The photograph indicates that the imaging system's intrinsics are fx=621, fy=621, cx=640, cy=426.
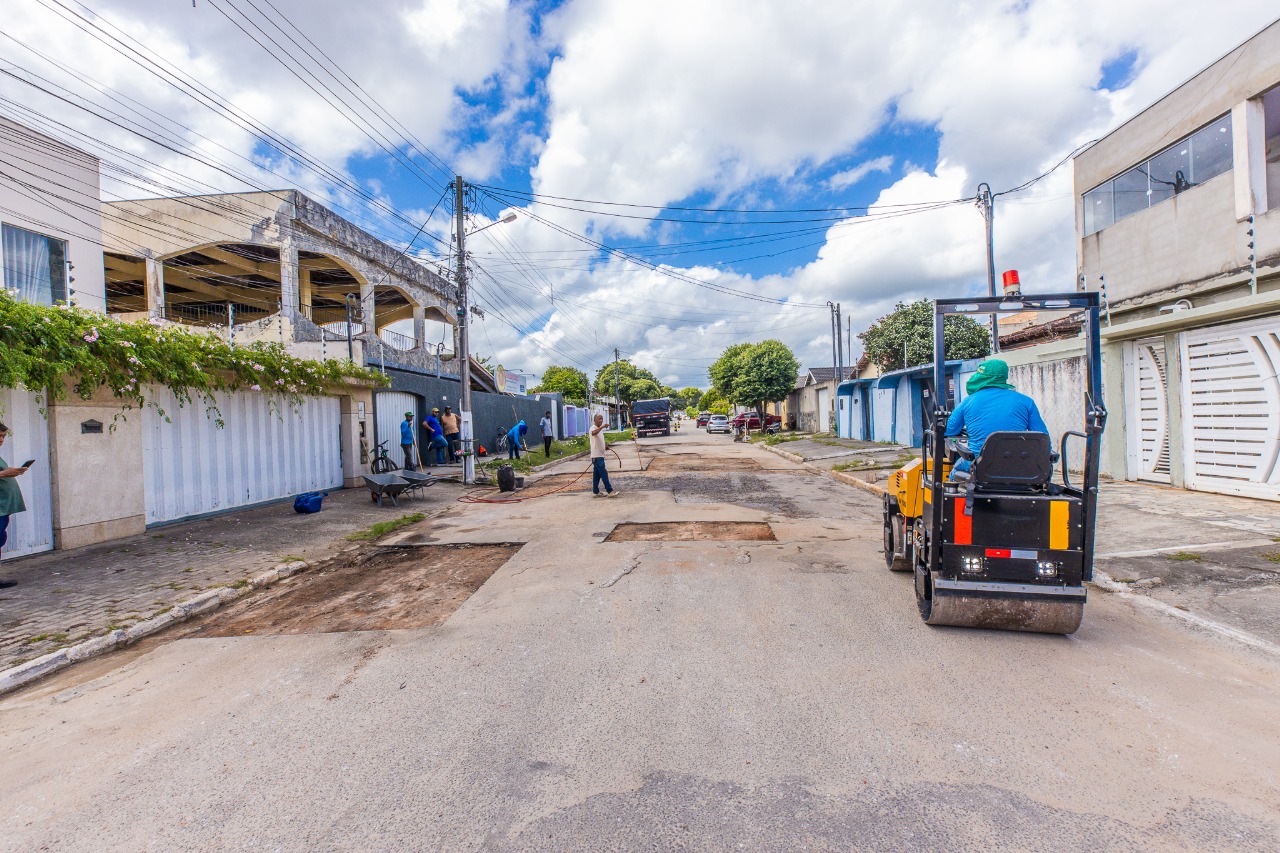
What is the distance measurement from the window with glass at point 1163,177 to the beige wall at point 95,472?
57.8 ft

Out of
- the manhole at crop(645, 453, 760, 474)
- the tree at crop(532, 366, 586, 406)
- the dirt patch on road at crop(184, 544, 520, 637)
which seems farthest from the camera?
the tree at crop(532, 366, 586, 406)

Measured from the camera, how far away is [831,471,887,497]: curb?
11.9 metres

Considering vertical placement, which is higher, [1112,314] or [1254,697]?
[1112,314]

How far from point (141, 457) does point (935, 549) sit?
9646mm

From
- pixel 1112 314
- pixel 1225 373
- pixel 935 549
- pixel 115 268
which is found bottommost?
pixel 935 549

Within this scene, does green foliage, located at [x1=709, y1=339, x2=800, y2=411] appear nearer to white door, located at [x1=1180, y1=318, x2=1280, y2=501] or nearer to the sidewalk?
white door, located at [x1=1180, y1=318, x2=1280, y2=501]

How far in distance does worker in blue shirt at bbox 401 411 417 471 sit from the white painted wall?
21.1 ft

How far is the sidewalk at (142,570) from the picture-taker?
4.88 metres

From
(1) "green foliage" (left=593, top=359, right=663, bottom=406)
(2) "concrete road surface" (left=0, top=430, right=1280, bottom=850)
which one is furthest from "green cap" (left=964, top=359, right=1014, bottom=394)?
(1) "green foliage" (left=593, top=359, right=663, bottom=406)

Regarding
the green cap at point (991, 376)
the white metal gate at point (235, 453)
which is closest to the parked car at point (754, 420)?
the white metal gate at point (235, 453)

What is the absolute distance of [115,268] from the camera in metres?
19.9

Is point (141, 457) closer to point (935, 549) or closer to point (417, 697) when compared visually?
point (417, 697)

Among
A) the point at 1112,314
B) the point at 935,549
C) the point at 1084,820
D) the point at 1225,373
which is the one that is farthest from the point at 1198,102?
the point at 1084,820

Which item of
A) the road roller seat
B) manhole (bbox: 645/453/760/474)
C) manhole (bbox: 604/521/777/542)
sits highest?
the road roller seat
